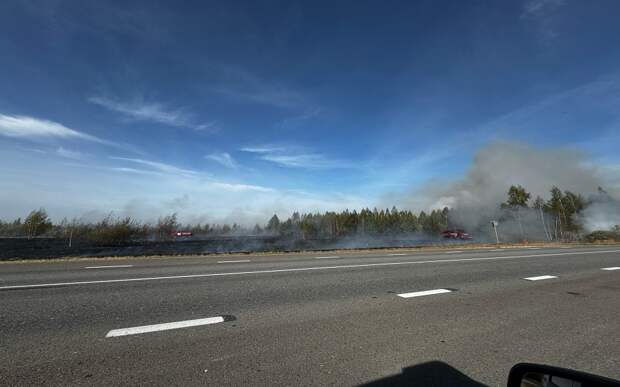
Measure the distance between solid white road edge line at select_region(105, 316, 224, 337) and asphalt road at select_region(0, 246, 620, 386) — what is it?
0.10 feet

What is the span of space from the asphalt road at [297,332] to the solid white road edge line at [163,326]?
0.10ft

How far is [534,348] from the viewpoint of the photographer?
3697 millimetres

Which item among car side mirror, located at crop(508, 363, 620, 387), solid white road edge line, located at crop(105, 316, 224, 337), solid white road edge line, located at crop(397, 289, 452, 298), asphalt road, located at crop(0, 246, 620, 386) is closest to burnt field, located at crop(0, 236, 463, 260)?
asphalt road, located at crop(0, 246, 620, 386)

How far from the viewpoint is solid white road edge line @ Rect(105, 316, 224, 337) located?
404 cm

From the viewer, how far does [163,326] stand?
431 cm

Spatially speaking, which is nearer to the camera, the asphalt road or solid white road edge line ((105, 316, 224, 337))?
the asphalt road

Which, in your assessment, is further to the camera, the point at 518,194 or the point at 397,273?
the point at 518,194

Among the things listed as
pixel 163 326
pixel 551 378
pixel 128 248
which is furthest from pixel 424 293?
pixel 128 248

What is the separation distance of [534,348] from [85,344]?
224 inches

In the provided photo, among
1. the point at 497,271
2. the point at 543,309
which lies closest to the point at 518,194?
the point at 497,271

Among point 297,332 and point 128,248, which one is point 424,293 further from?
point 128,248

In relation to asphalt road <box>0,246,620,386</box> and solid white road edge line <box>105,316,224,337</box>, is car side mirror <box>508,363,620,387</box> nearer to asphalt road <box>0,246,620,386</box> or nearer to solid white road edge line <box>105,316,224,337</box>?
asphalt road <box>0,246,620,386</box>

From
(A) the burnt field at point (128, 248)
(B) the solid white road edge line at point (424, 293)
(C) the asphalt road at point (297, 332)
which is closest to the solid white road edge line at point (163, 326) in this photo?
(C) the asphalt road at point (297, 332)

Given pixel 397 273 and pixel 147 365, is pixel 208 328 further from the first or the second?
pixel 397 273
